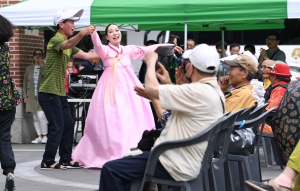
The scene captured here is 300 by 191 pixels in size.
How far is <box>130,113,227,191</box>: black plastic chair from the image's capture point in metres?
5.12

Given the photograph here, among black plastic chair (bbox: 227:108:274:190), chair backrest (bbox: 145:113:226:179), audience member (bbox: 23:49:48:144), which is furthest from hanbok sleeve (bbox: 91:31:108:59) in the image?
Answer: chair backrest (bbox: 145:113:226:179)

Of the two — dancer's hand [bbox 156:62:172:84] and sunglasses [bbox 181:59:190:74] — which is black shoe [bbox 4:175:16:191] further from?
sunglasses [bbox 181:59:190:74]

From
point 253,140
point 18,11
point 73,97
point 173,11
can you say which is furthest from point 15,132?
point 253,140

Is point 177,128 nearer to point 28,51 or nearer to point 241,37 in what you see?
point 28,51

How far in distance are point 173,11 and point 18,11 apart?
2486 millimetres

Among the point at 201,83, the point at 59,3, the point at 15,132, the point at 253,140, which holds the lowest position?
the point at 15,132

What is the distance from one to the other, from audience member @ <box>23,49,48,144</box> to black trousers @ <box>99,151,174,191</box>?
8.02m

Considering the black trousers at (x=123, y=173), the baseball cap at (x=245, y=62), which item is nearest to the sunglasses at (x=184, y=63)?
the black trousers at (x=123, y=173)

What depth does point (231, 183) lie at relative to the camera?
6129 millimetres

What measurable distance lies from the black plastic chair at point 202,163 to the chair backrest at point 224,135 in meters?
0.11

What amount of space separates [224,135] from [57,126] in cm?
372

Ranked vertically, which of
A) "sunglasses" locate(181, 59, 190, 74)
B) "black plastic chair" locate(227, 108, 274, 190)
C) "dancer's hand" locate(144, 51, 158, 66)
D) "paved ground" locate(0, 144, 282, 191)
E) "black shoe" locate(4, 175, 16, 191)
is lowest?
"paved ground" locate(0, 144, 282, 191)

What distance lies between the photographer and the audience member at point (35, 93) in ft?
43.3

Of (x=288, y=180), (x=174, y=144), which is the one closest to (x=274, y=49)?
(x=288, y=180)
